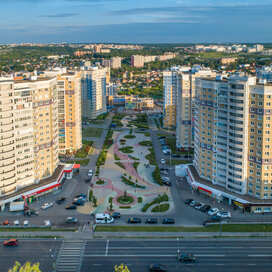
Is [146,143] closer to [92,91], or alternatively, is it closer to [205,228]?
[92,91]

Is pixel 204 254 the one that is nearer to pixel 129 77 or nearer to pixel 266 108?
pixel 266 108

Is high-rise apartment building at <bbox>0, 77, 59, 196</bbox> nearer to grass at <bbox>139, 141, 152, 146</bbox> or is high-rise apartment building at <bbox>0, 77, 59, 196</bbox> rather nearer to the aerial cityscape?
the aerial cityscape

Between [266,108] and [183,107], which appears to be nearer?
[266,108]

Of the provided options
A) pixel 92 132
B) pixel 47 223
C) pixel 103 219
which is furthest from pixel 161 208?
pixel 92 132

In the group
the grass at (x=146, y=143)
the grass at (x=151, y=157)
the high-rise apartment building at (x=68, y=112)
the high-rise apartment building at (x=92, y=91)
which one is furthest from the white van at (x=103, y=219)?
the high-rise apartment building at (x=92, y=91)

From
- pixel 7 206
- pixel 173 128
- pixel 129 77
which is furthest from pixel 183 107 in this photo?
pixel 129 77

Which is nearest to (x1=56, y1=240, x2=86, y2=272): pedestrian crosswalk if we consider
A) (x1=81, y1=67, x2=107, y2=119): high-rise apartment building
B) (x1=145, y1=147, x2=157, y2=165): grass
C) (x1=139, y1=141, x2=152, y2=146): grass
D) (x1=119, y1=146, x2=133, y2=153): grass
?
(x1=145, y1=147, x2=157, y2=165): grass
